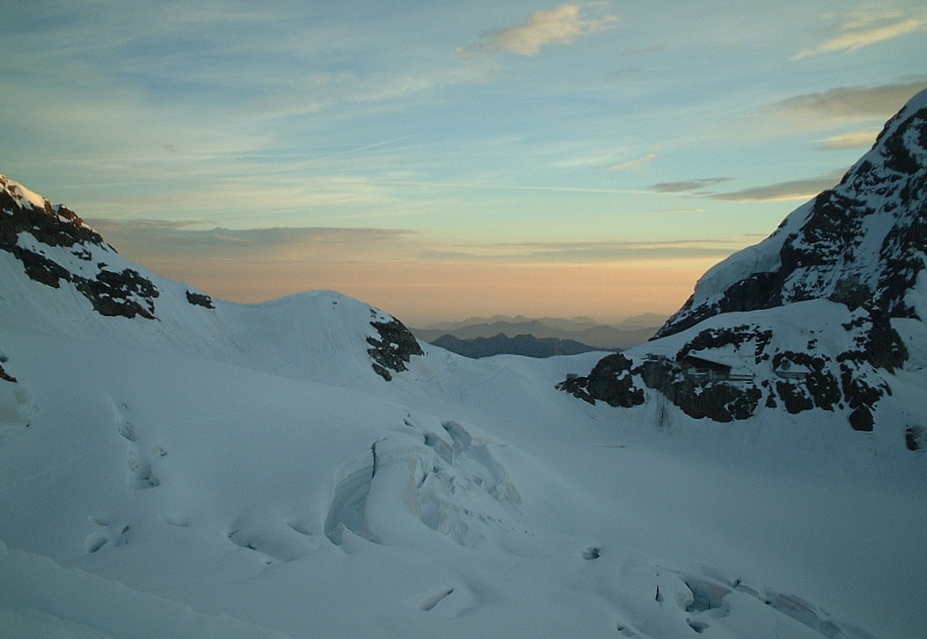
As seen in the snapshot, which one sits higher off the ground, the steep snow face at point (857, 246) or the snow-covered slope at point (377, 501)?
the steep snow face at point (857, 246)

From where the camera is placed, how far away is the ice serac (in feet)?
111

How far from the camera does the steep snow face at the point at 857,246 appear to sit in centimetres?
3853

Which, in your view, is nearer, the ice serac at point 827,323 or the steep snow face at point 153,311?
the steep snow face at point 153,311

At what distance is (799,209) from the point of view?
186ft

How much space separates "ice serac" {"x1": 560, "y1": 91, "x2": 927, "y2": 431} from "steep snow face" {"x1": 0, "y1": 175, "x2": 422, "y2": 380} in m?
15.7

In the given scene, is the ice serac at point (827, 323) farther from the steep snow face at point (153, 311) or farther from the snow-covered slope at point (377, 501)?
the steep snow face at point (153, 311)

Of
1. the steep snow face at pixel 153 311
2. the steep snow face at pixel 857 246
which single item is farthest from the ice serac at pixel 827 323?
the steep snow face at pixel 153 311

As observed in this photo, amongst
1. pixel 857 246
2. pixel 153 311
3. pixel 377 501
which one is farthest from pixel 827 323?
pixel 153 311

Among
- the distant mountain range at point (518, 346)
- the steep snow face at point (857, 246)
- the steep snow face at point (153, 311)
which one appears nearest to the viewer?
the steep snow face at point (153, 311)

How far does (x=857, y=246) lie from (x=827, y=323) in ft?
43.5

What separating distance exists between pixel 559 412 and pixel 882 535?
18785 mm

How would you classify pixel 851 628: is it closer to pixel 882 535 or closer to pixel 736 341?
pixel 882 535

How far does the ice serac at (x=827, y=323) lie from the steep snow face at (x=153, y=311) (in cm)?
1570

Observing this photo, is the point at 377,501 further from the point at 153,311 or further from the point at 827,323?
the point at 827,323
